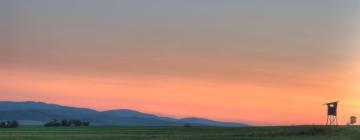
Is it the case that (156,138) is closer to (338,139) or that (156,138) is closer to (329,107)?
(338,139)

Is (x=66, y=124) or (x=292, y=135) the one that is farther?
(x=66, y=124)

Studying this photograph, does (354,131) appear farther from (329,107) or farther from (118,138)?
(118,138)

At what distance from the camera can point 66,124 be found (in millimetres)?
162250

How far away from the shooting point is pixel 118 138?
80438mm

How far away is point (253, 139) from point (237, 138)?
3.08 metres

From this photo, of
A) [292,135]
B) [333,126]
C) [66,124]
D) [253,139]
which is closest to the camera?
[253,139]

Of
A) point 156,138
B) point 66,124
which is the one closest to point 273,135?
point 156,138

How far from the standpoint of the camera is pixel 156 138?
80.5 metres

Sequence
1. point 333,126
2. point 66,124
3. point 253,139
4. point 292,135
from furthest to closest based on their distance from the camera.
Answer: point 66,124 → point 333,126 → point 292,135 → point 253,139

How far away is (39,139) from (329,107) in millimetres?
41920

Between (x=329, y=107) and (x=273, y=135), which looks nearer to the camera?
(x=273, y=135)

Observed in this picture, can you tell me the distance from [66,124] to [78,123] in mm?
4488

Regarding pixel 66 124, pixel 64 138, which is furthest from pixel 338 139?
pixel 66 124

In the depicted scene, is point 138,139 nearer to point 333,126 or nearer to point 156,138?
point 156,138
